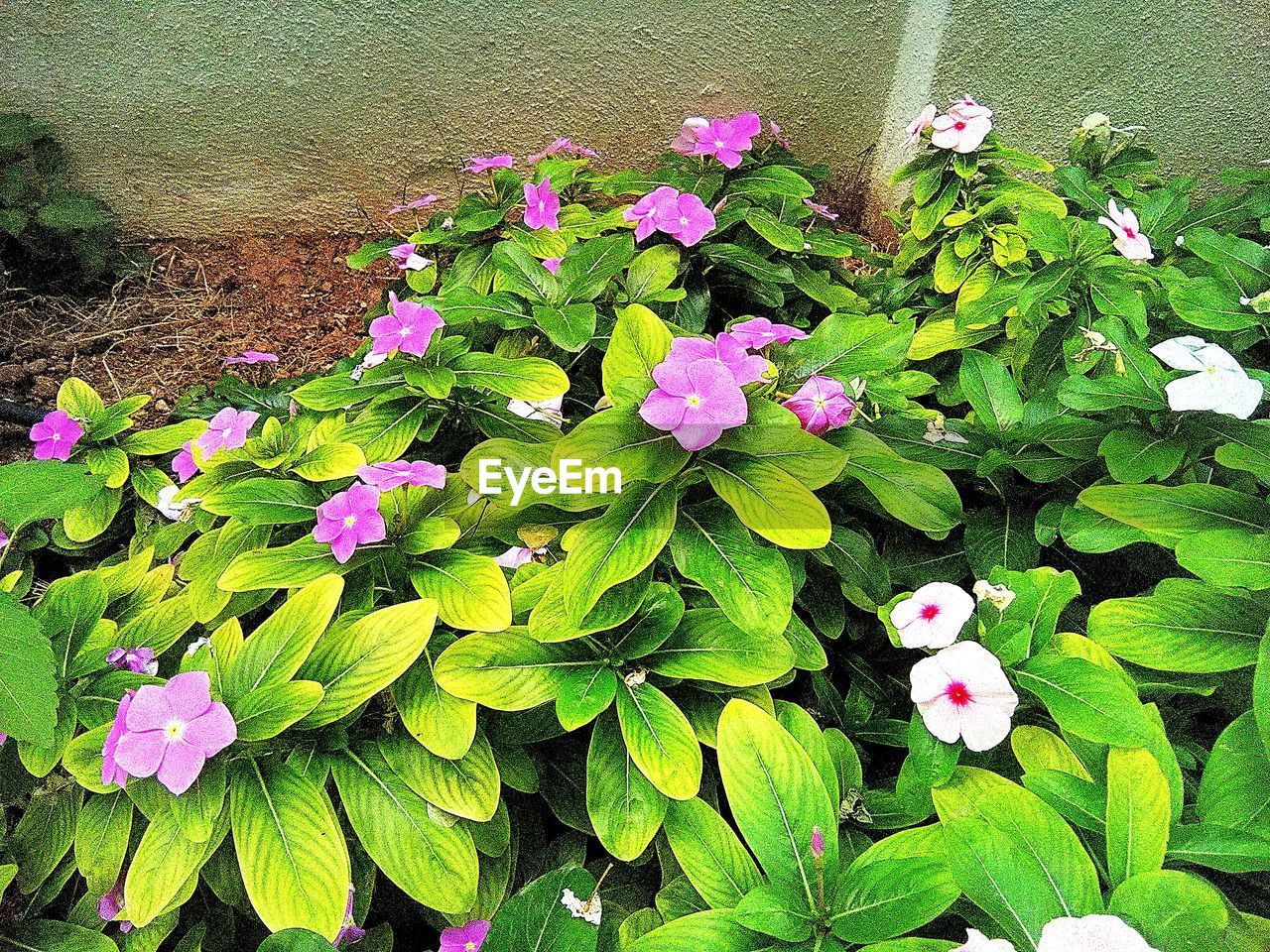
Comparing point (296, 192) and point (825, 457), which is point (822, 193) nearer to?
point (296, 192)

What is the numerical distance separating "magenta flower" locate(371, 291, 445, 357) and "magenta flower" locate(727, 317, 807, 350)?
499mm

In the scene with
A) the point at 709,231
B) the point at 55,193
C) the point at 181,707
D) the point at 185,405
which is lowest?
the point at 185,405

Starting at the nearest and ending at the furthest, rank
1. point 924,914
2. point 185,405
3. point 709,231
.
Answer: point 924,914 < point 709,231 < point 185,405

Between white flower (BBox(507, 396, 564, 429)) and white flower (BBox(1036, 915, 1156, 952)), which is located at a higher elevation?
white flower (BBox(1036, 915, 1156, 952))

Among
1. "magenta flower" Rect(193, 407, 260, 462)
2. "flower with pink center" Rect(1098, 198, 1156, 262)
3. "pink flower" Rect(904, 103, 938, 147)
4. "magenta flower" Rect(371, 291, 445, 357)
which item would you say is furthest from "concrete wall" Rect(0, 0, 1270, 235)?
"magenta flower" Rect(193, 407, 260, 462)

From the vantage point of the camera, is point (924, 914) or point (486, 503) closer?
point (924, 914)

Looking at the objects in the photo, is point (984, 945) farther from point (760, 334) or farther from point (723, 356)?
point (760, 334)

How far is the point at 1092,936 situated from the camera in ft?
2.09

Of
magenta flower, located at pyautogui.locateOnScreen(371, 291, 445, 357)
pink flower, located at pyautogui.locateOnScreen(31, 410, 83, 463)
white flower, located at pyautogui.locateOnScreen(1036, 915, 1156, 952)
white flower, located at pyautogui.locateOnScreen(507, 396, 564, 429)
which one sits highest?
magenta flower, located at pyautogui.locateOnScreen(371, 291, 445, 357)

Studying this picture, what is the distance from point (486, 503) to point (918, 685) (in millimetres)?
654

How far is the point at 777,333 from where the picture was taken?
1.32 m

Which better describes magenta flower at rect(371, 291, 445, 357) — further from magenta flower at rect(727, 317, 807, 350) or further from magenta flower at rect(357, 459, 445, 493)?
magenta flower at rect(727, 317, 807, 350)

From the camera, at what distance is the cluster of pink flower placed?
6.32 ft

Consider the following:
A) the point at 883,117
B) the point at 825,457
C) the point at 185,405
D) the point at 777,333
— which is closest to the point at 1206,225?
the point at 883,117
